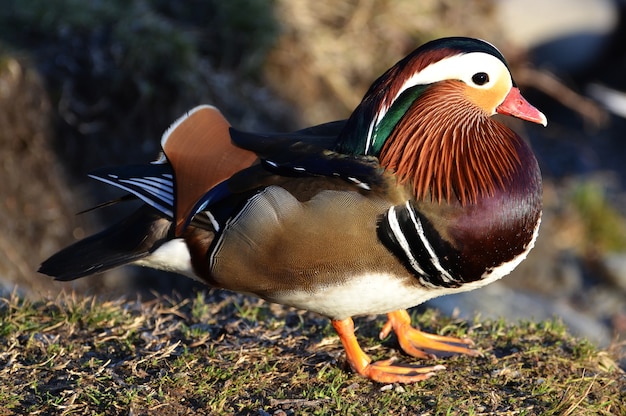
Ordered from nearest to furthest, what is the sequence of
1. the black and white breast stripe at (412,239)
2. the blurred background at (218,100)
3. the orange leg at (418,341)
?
the black and white breast stripe at (412,239)
the orange leg at (418,341)
the blurred background at (218,100)

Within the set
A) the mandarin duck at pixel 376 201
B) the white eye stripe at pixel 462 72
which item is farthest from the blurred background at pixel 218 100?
the white eye stripe at pixel 462 72

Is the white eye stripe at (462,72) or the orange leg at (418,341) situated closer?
the white eye stripe at (462,72)

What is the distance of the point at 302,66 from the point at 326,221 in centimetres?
418

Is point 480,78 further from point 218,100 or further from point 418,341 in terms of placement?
point 218,100

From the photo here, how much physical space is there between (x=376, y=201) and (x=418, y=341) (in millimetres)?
776

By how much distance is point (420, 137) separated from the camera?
280 cm

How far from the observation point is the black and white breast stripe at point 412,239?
8.79 ft

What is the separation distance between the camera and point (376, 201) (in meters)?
2.70

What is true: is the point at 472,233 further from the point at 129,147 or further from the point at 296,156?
the point at 129,147

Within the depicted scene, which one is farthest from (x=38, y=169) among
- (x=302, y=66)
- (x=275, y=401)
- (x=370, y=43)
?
(x=275, y=401)

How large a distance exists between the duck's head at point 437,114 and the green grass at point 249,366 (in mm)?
747

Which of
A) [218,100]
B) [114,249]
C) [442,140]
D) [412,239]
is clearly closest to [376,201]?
[412,239]

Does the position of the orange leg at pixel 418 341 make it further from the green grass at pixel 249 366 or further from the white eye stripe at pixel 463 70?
the white eye stripe at pixel 463 70

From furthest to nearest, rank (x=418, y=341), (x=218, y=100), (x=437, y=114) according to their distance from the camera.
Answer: (x=218, y=100), (x=418, y=341), (x=437, y=114)
